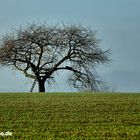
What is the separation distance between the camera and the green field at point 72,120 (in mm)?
13108

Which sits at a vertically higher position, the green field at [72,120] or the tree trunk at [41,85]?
the tree trunk at [41,85]

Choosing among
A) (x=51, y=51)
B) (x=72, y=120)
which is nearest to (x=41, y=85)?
(x=51, y=51)

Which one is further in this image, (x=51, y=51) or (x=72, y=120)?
(x=51, y=51)

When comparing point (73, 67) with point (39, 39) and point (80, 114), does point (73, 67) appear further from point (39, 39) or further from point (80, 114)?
point (80, 114)

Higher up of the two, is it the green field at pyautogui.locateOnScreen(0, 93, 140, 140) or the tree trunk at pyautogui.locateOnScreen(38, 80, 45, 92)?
the tree trunk at pyautogui.locateOnScreen(38, 80, 45, 92)

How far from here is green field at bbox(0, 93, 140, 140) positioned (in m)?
13.1

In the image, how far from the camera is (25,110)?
19.8 metres

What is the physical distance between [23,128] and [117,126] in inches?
112

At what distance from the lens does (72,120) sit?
1650 cm

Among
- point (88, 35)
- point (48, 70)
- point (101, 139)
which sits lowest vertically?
point (101, 139)

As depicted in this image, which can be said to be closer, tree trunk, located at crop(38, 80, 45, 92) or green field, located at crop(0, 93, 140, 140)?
green field, located at crop(0, 93, 140, 140)

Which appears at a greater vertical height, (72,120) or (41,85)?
(41,85)

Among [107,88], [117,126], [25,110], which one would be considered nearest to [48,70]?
[107,88]

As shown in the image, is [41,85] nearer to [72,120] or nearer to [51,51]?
[51,51]
